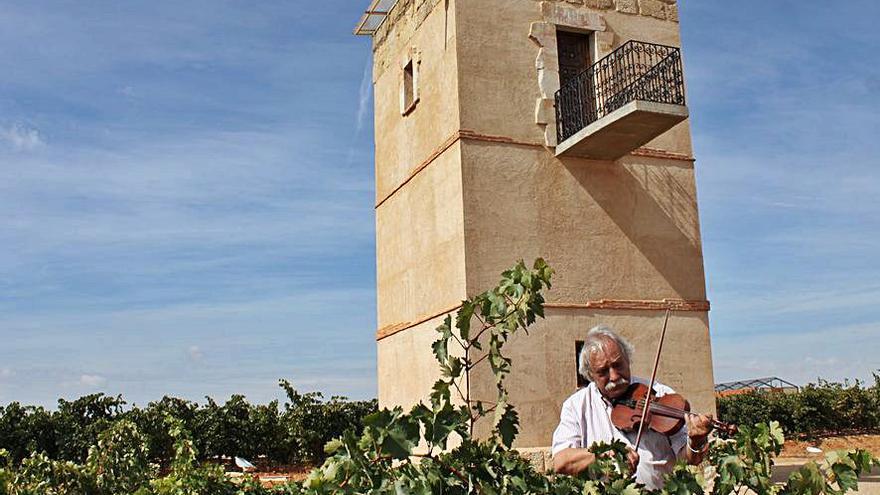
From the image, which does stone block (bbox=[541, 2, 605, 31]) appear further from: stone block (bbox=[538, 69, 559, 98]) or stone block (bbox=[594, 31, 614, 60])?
stone block (bbox=[538, 69, 559, 98])

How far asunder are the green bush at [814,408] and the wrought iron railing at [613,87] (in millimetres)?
11076

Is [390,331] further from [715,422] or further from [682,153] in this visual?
[715,422]

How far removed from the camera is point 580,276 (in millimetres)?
10430

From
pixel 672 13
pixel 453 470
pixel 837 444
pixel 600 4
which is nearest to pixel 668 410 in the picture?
pixel 453 470

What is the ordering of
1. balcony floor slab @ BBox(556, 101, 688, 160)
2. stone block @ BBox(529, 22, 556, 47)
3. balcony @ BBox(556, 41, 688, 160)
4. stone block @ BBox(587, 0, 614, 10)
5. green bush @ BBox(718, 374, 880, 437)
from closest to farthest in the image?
balcony floor slab @ BBox(556, 101, 688, 160), balcony @ BBox(556, 41, 688, 160), stone block @ BBox(529, 22, 556, 47), stone block @ BBox(587, 0, 614, 10), green bush @ BBox(718, 374, 880, 437)

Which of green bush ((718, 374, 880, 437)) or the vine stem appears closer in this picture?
the vine stem

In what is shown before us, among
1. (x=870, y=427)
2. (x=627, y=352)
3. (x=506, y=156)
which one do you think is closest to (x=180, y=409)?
(x=506, y=156)

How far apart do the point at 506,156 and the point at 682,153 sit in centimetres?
268

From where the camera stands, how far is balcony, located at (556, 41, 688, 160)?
385 inches

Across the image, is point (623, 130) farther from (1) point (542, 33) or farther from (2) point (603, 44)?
(1) point (542, 33)

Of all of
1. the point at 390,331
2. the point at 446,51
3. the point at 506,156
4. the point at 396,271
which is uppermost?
the point at 446,51

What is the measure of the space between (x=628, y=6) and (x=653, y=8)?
1.44 feet

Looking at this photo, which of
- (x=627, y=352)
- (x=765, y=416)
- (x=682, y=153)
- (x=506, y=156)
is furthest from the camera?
(x=765, y=416)

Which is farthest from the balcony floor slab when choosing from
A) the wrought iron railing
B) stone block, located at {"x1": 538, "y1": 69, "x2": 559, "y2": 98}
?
stone block, located at {"x1": 538, "y1": 69, "x2": 559, "y2": 98}
